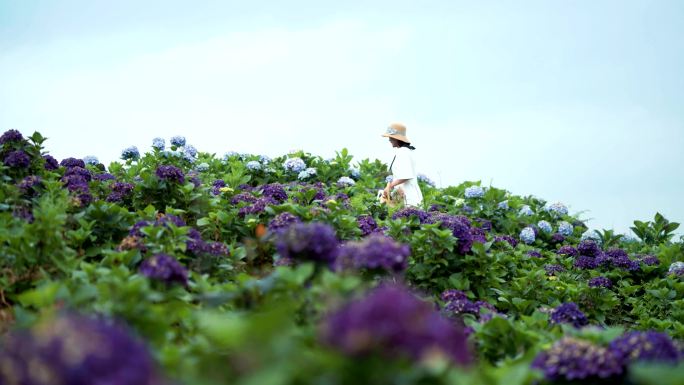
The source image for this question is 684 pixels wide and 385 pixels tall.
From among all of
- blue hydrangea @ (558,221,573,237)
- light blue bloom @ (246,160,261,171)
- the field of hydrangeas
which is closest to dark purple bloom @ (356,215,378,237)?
the field of hydrangeas

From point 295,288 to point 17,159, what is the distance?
405 cm

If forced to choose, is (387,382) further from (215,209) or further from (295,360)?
(215,209)

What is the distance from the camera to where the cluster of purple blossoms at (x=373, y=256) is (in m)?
2.93

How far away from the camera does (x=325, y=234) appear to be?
9.80 feet

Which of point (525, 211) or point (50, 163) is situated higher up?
point (525, 211)

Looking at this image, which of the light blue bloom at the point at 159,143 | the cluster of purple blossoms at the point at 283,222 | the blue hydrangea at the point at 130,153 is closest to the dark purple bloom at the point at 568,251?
the cluster of purple blossoms at the point at 283,222

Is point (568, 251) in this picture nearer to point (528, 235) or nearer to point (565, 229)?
point (528, 235)

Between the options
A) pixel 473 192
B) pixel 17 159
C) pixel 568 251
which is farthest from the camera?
pixel 473 192

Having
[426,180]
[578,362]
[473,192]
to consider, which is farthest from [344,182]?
[578,362]

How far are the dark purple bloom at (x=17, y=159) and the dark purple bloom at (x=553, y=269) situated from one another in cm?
515

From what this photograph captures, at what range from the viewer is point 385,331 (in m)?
1.62

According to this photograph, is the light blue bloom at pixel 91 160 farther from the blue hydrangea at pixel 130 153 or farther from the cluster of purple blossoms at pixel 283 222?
the cluster of purple blossoms at pixel 283 222

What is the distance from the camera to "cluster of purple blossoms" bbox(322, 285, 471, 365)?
5.30 ft

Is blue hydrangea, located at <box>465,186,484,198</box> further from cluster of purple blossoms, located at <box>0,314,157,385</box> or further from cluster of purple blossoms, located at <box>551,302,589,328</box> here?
cluster of purple blossoms, located at <box>0,314,157,385</box>
